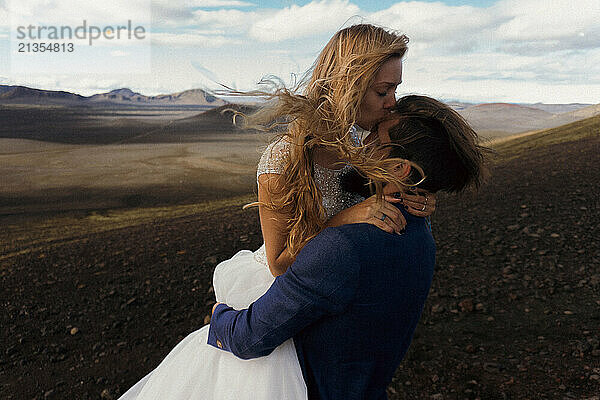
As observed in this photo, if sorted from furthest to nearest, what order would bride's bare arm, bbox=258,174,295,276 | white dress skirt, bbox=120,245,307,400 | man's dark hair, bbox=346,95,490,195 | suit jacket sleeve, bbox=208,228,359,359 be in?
1. bride's bare arm, bbox=258,174,295,276
2. white dress skirt, bbox=120,245,307,400
3. man's dark hair, bbox=346,95,490,195
4. suit jacket sleeve, bbox=208,228,359,359

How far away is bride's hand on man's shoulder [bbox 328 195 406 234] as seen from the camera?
1391 mm

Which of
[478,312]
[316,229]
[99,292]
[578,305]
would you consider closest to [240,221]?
[99,292]

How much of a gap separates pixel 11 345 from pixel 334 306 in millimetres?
4667

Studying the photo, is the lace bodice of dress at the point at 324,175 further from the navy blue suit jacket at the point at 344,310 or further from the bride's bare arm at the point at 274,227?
the navy blue suit jacket at the point at 344,310

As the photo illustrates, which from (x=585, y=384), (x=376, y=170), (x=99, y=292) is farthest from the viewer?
(x=99, y=292)

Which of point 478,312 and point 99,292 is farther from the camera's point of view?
point 99,292

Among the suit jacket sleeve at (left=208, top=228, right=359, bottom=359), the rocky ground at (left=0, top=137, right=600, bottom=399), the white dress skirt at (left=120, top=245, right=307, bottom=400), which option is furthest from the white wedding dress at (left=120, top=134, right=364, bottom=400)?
the rocky ground at (left=0, top=137, right=600, bottom=399)

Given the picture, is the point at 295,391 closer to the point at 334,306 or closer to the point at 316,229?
the point at 334,306

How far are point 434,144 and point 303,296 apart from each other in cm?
59

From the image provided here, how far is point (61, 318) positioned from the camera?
5.31 meters

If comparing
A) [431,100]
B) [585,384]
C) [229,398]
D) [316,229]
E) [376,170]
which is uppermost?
[431,100]

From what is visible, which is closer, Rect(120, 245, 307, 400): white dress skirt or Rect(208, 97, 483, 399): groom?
Rect(208, 97, 483, 399): groom

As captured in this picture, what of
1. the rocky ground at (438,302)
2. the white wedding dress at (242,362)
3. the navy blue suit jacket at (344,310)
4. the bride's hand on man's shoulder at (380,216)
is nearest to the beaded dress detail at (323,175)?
the white wedding dress at (242,362)

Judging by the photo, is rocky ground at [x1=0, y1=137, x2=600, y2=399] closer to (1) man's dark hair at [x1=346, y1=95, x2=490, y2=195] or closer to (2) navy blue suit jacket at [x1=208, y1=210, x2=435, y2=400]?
(2) navy blue suit jacket at [x1=208, y1=210, x2=435, y2=400]
